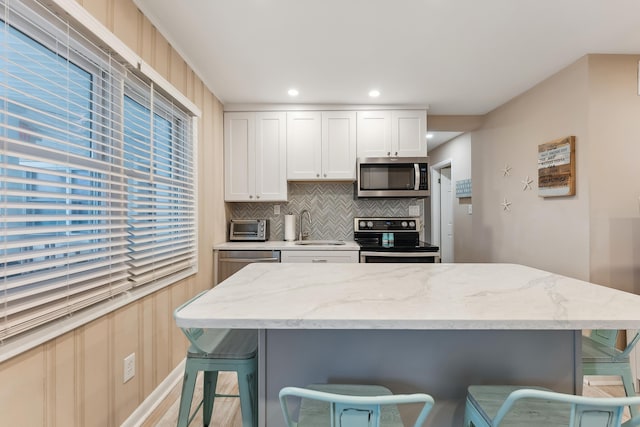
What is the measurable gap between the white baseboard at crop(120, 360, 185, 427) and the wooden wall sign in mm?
3272

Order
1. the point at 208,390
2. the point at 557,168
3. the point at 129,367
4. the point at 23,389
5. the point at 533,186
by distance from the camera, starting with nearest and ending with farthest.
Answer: the point at 23,389, the point at 208,390, the point at 129,367, the point at 557,168, the point at 533,186

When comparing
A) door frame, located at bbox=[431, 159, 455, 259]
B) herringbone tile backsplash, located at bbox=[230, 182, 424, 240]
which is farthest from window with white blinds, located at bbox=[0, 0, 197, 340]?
door frame, located at bbox=[431, 159, 455, 259]

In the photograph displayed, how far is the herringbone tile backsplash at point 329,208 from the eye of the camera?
12.5ft

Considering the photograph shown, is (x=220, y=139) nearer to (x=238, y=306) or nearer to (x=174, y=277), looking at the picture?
(x=174, y=277)

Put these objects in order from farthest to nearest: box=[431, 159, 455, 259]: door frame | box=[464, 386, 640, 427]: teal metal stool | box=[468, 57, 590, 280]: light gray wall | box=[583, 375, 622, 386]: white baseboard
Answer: box=[431, 159, 455, 259]: door frame, box=[468, 57, 590, 280]: light gray wall, box=[583, 375, 622, 386]: white baseboard, box=[464, 386, 640, 427]: teal metal stool

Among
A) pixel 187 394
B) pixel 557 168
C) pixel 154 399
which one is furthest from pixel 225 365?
pixel 557 168

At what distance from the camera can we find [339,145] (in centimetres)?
350

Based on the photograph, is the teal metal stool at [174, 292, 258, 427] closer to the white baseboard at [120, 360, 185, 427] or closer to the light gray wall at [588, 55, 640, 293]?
the white baseboard at [120, 360, 185, 427]

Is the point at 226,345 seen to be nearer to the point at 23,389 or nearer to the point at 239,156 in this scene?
the point at 23,389

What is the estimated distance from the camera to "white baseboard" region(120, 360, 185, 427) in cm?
176

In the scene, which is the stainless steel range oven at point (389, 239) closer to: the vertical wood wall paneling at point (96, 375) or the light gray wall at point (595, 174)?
the light gray wall at point (595, 174)

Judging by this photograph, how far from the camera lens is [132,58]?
67.8 inches

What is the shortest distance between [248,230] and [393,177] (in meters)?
1.70

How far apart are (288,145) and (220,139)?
726mm
